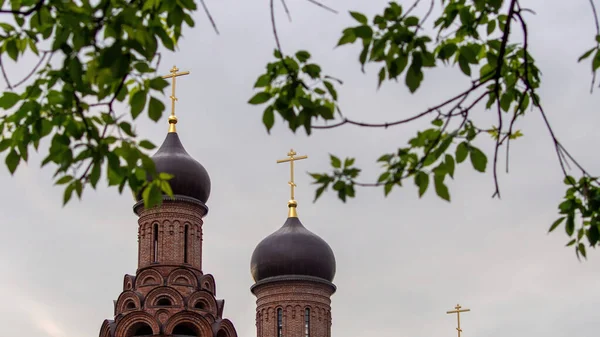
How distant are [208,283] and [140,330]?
8.01ft

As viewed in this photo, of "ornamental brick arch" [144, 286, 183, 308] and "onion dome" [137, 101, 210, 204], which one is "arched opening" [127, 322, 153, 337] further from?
"onion dome" [137, 101, 210, 204]

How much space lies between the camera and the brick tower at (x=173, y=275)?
29828 mm

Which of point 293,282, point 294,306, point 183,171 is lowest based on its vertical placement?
point 294,306

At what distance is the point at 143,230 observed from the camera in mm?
31000

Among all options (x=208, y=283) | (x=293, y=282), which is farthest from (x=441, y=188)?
(x=293, y=282)

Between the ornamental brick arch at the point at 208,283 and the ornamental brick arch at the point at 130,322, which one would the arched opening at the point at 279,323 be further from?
the ornamental brick arch at the point at 130,322

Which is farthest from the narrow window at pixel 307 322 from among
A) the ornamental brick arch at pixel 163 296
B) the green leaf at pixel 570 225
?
the green leaf at pixel 570 225

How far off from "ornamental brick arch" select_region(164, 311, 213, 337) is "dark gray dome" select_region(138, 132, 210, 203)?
11.5 feet

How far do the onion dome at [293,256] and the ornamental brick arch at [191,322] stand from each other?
474cm

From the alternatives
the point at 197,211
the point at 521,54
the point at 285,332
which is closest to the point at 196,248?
the point at 197,211

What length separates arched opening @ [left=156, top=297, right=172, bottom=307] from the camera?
3009cm

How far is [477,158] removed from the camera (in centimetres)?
567

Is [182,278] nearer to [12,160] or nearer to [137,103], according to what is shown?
[12,160]

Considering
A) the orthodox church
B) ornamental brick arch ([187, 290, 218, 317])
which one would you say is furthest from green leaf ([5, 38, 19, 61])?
ornamental brick arch ([187, 290, 218, 317])
